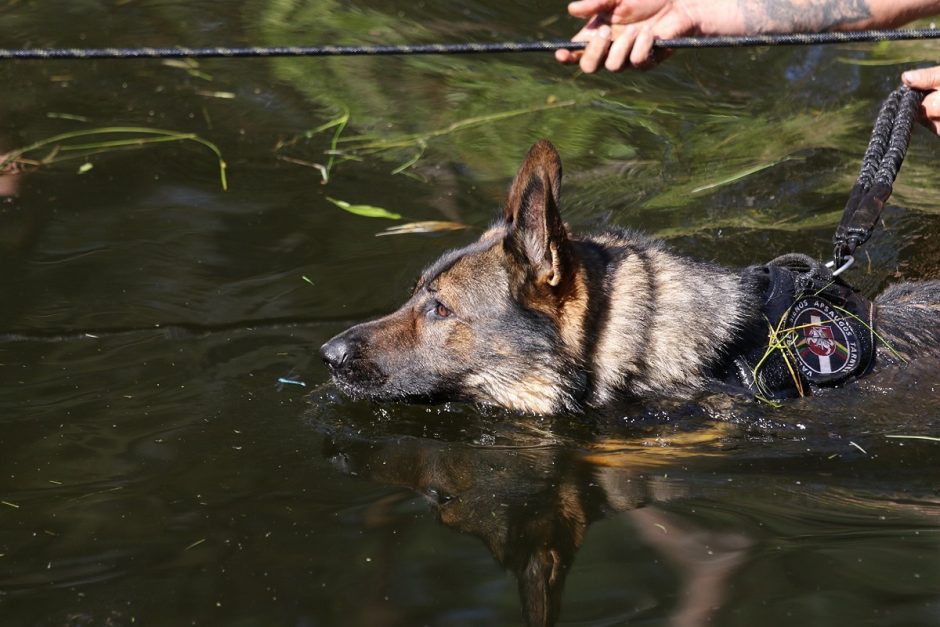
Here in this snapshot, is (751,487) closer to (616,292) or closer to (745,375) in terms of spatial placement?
(745,375)

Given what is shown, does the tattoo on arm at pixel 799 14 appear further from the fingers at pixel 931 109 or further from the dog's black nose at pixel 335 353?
the dog's black nose at pixel 335 353

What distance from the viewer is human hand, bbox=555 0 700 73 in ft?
17.4

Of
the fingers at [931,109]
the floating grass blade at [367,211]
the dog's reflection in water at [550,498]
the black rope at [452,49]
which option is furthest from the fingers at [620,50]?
the floating grass blade at [367,211]

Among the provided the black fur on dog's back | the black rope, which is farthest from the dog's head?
the black fur on dog's back

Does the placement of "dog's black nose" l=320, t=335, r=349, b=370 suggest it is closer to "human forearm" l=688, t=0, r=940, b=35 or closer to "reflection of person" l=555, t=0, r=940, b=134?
"reflection of person" l=555, t=0, r=940, b=134

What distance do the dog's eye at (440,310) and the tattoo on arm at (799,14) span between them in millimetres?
2275

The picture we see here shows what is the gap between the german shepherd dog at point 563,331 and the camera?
196 inches

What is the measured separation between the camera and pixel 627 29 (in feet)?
17.6

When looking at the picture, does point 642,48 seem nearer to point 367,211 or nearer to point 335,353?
point 335,353

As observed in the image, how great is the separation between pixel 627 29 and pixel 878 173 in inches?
54.9

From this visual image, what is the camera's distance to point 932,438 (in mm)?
4773

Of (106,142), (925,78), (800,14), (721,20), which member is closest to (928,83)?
(925,78)

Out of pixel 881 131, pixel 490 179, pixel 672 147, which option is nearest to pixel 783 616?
pixel 881 131

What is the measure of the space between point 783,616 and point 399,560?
4.13 ft
